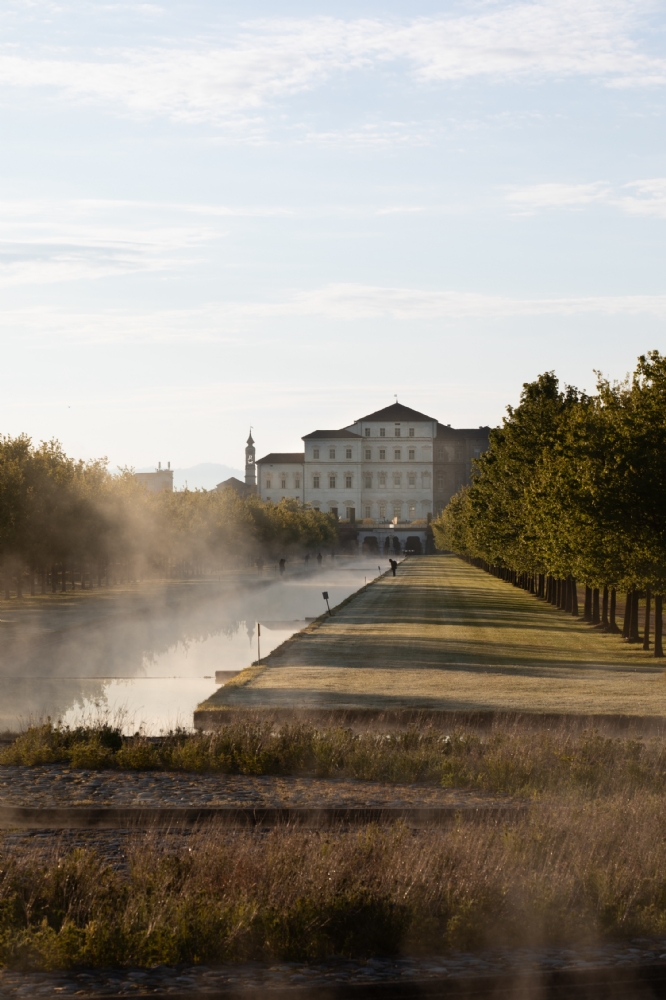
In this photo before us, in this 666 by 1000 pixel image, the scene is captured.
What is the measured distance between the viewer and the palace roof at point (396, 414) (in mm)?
196250

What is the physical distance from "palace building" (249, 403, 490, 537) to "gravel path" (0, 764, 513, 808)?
179207mm

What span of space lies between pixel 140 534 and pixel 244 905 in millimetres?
70872

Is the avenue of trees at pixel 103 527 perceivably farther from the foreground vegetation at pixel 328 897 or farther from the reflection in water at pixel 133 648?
the foreground vegetation at pixel 328 897

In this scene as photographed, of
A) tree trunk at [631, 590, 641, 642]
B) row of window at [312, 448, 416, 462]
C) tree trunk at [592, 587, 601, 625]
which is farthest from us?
row of window at [312, 448, 416, 462]

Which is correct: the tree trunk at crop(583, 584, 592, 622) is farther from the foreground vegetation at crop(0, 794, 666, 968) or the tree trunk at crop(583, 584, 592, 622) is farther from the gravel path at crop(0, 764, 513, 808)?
the foreground vegetation at crop(0, 794, 666, 968)

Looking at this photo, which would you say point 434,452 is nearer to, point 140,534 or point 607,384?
point 140,534

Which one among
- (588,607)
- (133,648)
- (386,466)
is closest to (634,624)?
(588,607)

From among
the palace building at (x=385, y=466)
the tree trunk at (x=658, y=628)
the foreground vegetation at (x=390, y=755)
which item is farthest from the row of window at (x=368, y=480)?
the foreground vegetation at (x=390, y=755)

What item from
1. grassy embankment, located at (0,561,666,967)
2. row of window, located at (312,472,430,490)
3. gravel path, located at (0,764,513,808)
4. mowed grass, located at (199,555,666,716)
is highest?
row of window, located at (312,472,430,490)

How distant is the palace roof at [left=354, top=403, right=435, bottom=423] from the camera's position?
196 meters

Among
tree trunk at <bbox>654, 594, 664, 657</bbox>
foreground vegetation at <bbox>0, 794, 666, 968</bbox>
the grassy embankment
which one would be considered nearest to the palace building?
tree trunk at <bbox>654, 594, 664, 657</bbox>

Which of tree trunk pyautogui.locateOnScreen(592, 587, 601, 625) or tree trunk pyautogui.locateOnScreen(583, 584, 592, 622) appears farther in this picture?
tree trunk pyautogui.locateOnScreen(583, 584, 592, 622)

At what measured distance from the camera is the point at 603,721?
18.7 meters

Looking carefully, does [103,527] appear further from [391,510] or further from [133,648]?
[391,510]
